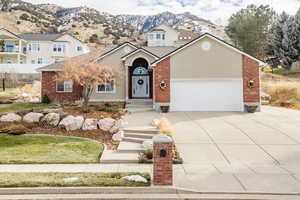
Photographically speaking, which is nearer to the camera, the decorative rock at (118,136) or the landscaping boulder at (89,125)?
the decorative rock at (118,136)

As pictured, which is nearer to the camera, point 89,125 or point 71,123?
point 89,125

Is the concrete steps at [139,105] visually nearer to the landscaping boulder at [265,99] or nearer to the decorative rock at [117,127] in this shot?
the decorative rock at [117,127]

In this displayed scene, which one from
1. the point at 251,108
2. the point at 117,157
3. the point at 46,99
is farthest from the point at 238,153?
the point at 46,99

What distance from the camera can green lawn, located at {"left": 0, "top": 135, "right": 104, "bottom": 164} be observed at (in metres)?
8.05

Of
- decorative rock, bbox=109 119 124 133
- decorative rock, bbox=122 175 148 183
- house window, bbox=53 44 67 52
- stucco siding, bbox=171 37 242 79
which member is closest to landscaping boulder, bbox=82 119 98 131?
decorative rock, bbox=109 119 124 133

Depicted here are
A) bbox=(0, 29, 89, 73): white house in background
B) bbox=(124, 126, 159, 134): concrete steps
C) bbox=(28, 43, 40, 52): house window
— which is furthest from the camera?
bbox=(28, 43, 40, 52): house window

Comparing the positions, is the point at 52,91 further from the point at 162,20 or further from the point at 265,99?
the point at 162,20

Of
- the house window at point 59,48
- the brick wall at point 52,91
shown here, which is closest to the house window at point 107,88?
the brick wall at point 52,91

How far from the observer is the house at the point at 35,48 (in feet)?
131

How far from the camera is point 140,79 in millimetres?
20984

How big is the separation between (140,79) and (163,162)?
15.7 meters

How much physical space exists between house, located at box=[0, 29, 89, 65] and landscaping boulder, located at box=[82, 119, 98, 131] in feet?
106

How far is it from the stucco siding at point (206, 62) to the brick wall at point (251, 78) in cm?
46

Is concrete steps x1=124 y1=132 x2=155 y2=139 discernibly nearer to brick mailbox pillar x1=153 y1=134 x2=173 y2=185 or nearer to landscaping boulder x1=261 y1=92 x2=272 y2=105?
brick mailbox pillar x1=153 y1=134 x2=173 y2=185
